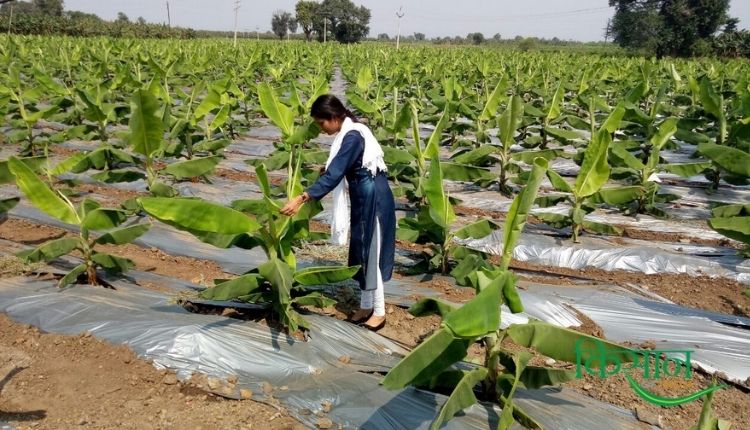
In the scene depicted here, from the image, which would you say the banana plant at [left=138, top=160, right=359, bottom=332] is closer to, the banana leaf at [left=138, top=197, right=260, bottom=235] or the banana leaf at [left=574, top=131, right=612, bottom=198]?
the banana leaf at [left=138, top=197, right=260, bottom=235]

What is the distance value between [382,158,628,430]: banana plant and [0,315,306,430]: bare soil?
755 millimetres

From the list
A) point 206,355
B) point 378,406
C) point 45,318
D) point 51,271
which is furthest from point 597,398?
point 51,271

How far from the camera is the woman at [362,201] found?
3.59m

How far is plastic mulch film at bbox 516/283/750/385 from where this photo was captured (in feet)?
11.3

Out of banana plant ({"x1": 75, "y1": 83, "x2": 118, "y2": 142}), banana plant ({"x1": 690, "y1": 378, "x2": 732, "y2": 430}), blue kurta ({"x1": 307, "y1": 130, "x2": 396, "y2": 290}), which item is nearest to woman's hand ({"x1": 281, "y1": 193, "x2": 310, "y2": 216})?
blue kurta ({"x1": 307, "y1": 130, "x2": 396, "y2": 290})

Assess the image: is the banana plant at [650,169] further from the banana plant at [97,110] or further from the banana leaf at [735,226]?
the banana plant at [97,110]

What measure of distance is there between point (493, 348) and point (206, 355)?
5.03 feet

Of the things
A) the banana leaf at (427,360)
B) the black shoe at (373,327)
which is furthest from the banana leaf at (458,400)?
the black shoe at (373,327)

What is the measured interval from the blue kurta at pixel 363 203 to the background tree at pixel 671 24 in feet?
151

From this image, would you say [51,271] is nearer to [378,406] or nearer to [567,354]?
[378,406]

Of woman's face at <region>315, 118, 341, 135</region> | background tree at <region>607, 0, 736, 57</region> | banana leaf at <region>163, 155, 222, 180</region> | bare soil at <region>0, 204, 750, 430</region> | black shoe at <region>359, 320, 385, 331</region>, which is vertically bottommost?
bare soil at <region>0, 204, 750, 430</region>

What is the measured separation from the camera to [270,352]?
3205mm

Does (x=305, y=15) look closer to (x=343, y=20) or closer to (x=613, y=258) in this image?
(x=343, y=20)
